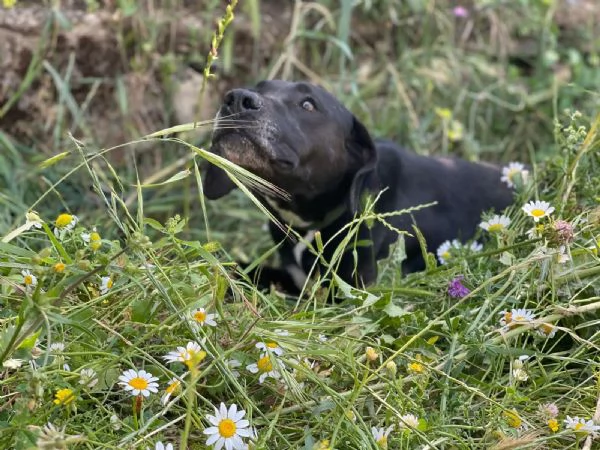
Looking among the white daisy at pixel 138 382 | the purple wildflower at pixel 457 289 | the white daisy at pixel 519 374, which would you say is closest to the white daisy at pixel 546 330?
the white daisy at pixel 519 374

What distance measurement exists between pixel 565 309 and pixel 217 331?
77 cm

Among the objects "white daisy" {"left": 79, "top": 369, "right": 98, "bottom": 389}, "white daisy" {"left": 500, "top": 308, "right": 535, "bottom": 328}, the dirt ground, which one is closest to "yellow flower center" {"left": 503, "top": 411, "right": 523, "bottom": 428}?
"white daisy" {"left": 500, "top": 308, "right": 535, "bottom": 328}

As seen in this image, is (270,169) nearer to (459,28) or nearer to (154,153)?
(154,153)

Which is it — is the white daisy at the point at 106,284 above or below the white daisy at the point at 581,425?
above

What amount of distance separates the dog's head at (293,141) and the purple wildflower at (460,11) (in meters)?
1.98

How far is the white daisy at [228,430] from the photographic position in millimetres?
1760

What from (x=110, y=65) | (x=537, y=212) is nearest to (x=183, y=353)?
(x=537, y=212)

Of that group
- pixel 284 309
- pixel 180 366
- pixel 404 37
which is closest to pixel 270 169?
pixel 284 309

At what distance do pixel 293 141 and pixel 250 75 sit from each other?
1757mm

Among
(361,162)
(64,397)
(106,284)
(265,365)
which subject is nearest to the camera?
(64,397)

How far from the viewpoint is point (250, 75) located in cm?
480

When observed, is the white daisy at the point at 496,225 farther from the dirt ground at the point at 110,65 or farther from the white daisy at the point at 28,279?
the dirt ground at the point at 110,65

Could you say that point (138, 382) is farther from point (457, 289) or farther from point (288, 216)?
point (288, 216)

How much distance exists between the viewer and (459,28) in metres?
5.31
